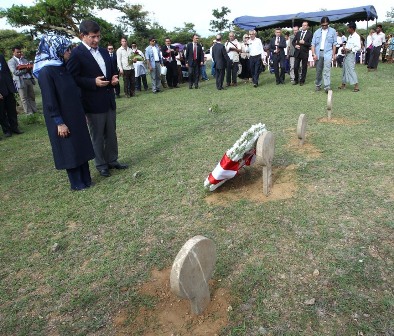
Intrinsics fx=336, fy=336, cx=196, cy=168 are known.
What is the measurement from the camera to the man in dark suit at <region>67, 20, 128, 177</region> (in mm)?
3963

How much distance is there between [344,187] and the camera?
373 cm

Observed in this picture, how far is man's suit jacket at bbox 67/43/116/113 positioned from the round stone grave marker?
2.14 meters

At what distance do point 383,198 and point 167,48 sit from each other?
1076 centimetres

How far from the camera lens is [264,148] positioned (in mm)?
3307

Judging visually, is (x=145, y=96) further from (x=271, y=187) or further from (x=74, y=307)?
(x=74, y=307)

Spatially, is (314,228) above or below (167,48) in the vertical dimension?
below

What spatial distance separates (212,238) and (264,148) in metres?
1.01

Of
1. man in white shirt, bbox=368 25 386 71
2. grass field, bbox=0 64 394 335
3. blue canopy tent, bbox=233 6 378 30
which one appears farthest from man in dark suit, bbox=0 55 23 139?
blue canopy tent, bbox=233 6 378 30

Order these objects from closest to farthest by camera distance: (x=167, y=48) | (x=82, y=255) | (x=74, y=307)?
(x=74, y=307) < (x=82, y=255) < (x=167, y=48)

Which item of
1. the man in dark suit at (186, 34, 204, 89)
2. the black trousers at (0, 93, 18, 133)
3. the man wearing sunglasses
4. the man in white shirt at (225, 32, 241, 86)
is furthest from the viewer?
the man in white shirt at (225, 32, 241, 86)

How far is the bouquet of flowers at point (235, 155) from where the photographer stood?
3434 millimetres

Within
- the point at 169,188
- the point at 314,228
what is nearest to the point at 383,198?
the point at 314,228

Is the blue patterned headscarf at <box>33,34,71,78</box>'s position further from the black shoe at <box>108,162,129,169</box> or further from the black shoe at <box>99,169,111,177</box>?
the black shoe at <box>108,162,129,169</box>

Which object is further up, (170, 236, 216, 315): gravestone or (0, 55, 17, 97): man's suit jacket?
(0, 55, 17, 97): man's suit jacket
